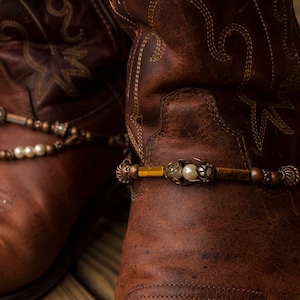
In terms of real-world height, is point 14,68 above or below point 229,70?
below

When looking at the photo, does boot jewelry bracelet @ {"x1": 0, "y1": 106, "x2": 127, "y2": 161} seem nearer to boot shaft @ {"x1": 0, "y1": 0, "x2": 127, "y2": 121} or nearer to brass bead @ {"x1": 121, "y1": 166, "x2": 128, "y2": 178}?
boot shaft @ {"x1": 0, "y1": 0, "x2": 127, "y2": 121}

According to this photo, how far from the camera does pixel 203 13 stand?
2.11 feet

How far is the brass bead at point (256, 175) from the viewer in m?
0.65

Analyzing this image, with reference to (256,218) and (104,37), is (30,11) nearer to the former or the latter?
(104,37)

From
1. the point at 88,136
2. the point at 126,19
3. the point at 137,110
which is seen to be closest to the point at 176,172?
the point at 137,110

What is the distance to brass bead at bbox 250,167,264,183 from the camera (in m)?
0.65

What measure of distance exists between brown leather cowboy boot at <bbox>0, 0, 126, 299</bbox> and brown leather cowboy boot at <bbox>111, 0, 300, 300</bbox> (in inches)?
10.5

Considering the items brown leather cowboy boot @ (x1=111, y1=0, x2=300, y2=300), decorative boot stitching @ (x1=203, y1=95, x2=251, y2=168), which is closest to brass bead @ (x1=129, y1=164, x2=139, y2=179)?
brown leather cowboy boot @ (x1=111, y1=0, x2=300, y2=300)

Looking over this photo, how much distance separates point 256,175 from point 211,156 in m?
0.06

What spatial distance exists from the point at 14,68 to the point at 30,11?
106 millimetres

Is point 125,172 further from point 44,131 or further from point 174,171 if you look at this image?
point 44,131

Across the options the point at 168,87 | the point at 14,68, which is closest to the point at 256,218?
the point at 168,87

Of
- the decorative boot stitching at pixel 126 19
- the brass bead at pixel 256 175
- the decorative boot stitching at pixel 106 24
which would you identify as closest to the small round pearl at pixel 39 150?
the decorative boot stitching at pixel 106 24

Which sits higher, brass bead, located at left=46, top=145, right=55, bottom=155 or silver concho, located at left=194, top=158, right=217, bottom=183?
silver concho, located at left=194, top=158, right=217, bottom=183
